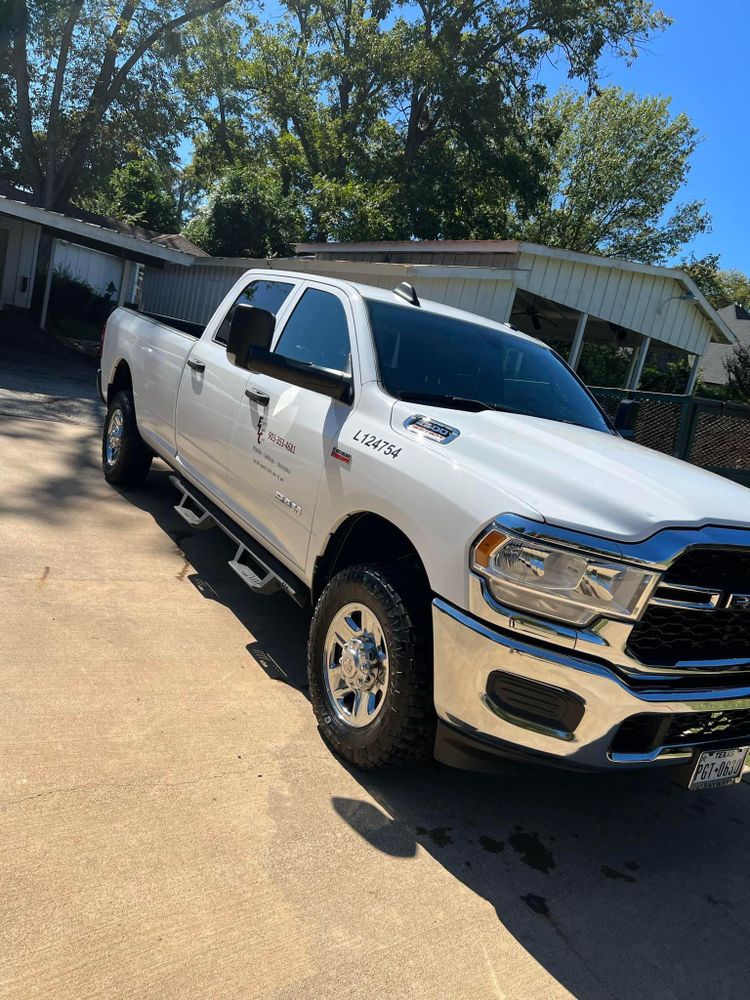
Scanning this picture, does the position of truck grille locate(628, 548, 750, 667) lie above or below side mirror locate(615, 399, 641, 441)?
below

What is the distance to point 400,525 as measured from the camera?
2.97 m

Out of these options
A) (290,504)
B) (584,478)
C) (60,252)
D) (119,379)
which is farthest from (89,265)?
(584,478)

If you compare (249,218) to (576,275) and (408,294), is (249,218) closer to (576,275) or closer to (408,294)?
(576,275)

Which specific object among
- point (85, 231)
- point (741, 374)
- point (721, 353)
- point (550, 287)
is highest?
point (721, 353)

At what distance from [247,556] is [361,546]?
1.49 meters

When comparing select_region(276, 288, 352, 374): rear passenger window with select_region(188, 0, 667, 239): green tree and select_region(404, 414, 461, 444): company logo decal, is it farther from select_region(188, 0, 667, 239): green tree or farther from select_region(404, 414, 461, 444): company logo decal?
select_region(188, 0, 667, 239): green tree

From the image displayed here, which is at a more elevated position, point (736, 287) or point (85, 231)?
point (736, 287)

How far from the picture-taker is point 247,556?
4789mm

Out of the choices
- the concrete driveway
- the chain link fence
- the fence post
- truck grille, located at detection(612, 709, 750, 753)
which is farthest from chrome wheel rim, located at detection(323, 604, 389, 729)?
the fence post

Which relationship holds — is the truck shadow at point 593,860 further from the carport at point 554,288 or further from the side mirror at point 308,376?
the carport at point 554,288

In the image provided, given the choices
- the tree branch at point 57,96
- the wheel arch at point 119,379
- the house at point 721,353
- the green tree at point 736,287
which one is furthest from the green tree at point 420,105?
the green tree at point 736,287

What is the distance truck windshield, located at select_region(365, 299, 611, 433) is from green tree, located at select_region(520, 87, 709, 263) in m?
34.0

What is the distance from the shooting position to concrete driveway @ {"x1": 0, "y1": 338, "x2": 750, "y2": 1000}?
7.34 feet

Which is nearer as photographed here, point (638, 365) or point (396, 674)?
point (396, 674)
